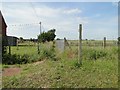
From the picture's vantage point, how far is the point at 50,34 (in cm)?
5509

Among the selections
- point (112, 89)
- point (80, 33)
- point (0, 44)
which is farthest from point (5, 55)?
point (112, 89)

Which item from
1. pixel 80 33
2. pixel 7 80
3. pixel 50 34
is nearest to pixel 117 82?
pixel 80 33

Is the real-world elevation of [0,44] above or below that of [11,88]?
above

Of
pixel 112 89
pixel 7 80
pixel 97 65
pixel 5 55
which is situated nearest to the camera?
pixel 112 89

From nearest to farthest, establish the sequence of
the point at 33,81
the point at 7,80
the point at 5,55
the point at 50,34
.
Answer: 1. the point at 33,81
2. the point at 7,80
3. the point at 5,55
4. the point at 50,34

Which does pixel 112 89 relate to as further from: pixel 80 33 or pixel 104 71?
pixel 80 33

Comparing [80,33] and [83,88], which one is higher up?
[80,33]

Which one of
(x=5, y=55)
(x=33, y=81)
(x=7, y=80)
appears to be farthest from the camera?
(x=5, y=55)

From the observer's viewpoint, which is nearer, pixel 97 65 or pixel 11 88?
pixel 11 88

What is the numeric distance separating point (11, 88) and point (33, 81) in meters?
0.69

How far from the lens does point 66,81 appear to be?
7750 mm

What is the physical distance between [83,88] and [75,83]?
1.38 ft

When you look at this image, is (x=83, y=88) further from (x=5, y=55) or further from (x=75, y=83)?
(x=5, y=55)

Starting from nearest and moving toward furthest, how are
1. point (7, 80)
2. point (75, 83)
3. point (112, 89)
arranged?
point (112, 89), point (75, 83), point (7, 80)
